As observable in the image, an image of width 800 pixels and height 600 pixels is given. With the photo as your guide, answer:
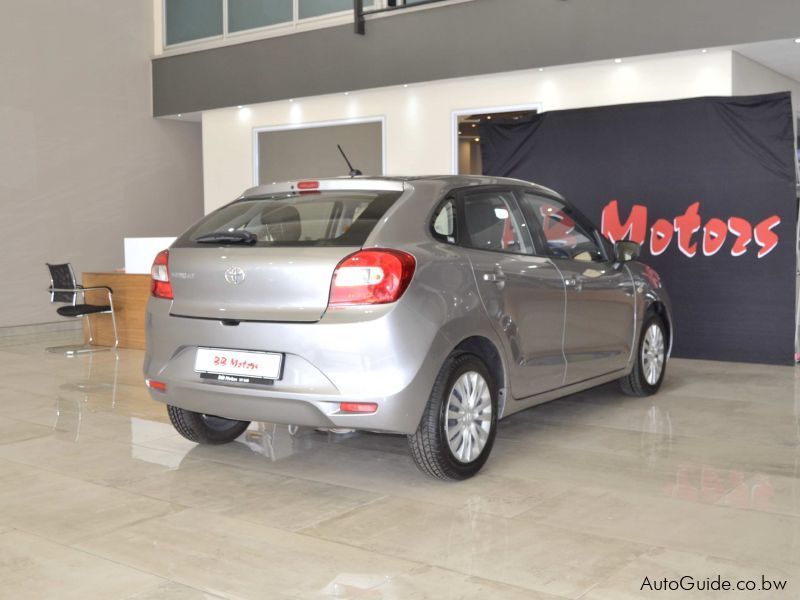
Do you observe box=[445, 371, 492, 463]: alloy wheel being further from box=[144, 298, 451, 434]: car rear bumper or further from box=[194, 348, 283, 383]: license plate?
box=[194, 348, 283, 383]: license plate

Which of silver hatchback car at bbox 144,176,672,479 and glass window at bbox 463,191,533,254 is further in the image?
glass window at bbox 463,191,533,254

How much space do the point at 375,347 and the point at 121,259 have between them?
32.9 feet

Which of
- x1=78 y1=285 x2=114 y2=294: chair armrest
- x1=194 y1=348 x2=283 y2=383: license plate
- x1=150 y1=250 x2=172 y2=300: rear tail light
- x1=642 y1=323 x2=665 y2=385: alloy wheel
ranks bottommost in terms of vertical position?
x1=642 y1=323 x2=665 y2=385: alloy wheel

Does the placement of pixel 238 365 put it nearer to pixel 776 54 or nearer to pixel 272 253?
pixel 272 253

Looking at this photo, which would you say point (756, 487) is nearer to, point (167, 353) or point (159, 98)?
point (167, 353)

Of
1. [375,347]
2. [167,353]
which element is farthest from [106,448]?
[375,347]

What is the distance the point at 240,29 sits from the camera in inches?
474

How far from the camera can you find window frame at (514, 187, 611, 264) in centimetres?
475

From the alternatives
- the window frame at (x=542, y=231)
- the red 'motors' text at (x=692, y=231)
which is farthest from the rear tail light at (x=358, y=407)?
the red 'motors' text at (x=692, y=231)

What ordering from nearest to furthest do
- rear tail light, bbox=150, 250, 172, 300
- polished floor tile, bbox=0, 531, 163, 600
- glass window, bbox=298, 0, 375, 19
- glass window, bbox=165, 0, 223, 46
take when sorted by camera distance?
1. polished floor tile, bbox=0, 531, 163, 600
2. rear tail light, bbox=150, 250, 172, 300
3. glass window, bbox=298, 0, 375, 19
4. glass window, bbox=165, 0, 223, 46

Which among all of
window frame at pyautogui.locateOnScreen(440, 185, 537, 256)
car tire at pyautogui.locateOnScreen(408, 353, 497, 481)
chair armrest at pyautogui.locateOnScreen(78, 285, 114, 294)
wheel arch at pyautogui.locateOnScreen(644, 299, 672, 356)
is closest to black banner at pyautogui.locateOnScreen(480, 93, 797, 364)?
wheel arch at pyautogui.locateOnScreen(644, 299, 672, 356)

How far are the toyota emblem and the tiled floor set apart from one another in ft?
3.00

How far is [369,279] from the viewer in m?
3.64

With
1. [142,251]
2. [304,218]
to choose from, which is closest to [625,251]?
[304,218]
